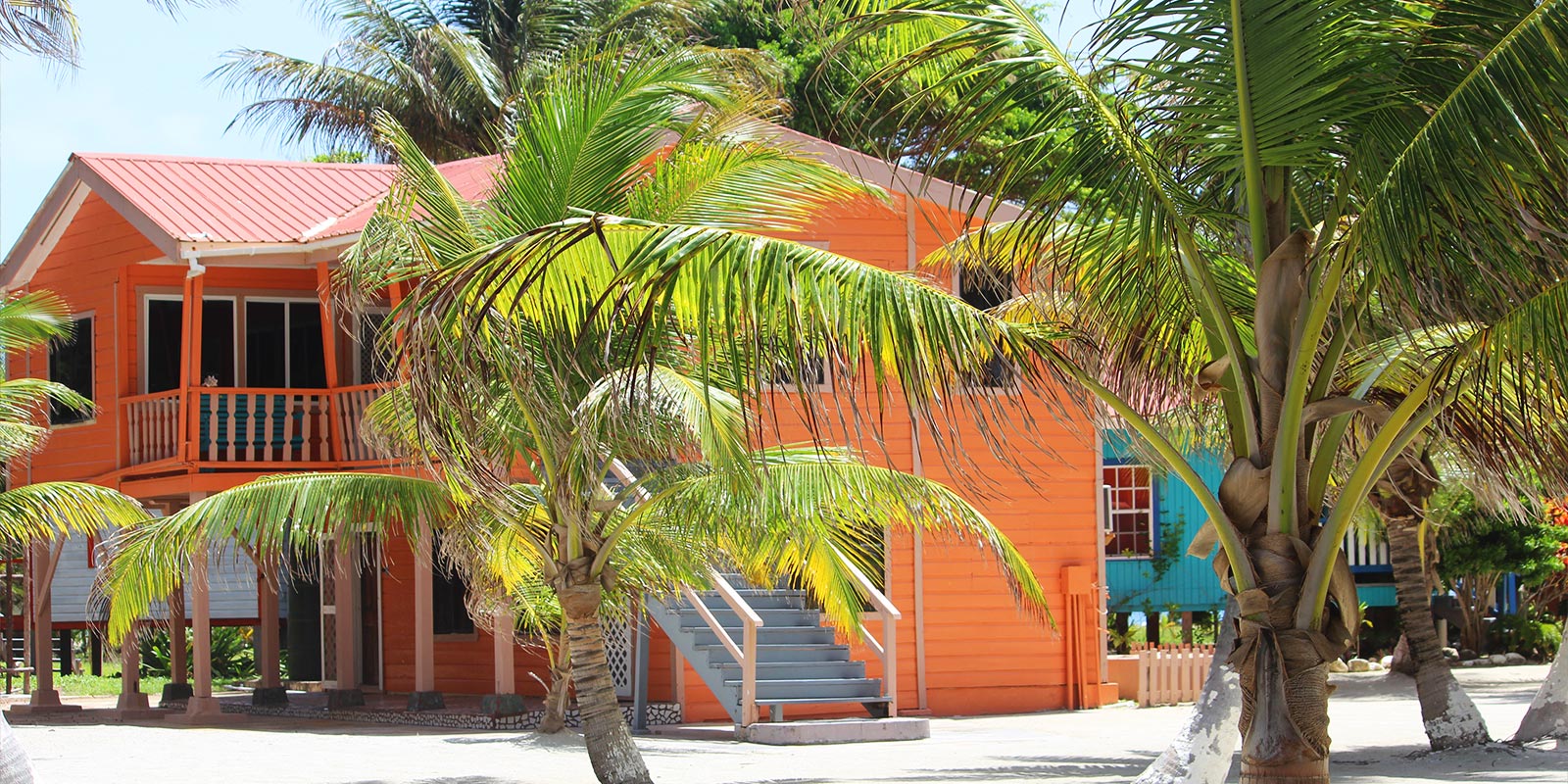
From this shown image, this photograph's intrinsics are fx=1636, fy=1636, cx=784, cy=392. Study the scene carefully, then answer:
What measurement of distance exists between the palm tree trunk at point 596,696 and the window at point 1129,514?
17.2 m

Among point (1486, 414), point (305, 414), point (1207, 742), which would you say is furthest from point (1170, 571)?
point (1486, 414)

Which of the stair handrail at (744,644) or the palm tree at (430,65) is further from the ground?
the palm tree at (430,65)

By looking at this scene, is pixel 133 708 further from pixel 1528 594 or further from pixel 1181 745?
pixel 1528 594

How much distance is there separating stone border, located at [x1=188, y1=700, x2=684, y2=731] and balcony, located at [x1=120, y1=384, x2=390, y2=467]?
2.86 m

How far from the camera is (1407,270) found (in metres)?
→ 5.82

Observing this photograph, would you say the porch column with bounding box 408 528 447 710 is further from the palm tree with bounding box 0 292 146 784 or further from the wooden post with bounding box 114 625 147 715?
the wooden post with bounding box 114 625 147 715

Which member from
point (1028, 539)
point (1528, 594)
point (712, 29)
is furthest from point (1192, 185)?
point (712, 29)

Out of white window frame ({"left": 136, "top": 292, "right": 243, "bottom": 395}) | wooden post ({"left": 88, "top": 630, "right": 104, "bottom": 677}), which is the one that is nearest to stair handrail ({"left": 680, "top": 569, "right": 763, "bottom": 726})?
white window frame ({"left": 136, "top": 292, "right": 243, "bottom": 395})

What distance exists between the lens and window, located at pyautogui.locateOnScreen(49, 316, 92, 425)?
20.4m

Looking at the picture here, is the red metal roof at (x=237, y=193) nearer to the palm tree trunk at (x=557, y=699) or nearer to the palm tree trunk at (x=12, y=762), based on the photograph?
the palm tree trunk at (x=557, y=699)

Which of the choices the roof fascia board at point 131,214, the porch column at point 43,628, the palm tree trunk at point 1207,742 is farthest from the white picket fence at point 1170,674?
the porch column at point 43,628

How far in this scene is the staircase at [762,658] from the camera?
1539 cm

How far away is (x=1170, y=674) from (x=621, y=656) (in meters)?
7.09

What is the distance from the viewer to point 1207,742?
10.9m
